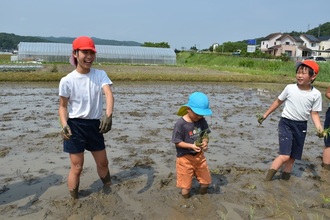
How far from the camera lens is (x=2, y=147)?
16.6ft

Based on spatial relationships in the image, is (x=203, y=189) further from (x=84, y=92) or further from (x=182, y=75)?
(x=182, y=75)

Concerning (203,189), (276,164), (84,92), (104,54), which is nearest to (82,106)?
(84,92)

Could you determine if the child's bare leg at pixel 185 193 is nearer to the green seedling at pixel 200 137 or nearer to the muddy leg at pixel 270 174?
the green seedling at pixel 200 137

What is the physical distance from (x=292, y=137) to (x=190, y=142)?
156 centimetres

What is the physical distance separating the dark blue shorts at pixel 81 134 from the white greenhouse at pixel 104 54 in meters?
28.1

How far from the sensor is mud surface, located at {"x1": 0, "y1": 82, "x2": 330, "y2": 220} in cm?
322

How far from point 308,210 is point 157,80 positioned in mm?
14428

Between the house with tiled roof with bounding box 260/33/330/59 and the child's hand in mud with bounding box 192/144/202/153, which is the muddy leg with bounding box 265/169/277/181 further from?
the house with tiled roof with bounding box 260/33/330/59

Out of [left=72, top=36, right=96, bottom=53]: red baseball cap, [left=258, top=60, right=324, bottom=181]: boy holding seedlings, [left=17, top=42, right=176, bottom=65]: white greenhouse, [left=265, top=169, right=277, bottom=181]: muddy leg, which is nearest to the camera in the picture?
[left=72, top=36, right=96, bottom=53]: red baseball cap

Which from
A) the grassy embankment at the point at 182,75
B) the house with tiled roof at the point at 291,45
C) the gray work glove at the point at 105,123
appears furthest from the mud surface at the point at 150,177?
the house with tiled roof at the point at 291,45

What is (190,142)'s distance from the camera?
3.35 meters

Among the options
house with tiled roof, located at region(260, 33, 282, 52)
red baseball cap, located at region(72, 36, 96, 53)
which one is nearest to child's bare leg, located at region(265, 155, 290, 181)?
red baseball cap, located at region(72, 36, 96, 53)

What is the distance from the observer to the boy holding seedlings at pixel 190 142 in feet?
10.5

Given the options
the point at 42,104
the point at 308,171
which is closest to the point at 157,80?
the point at 42,104
